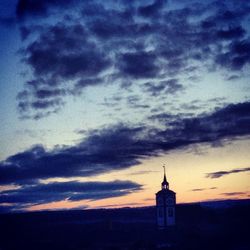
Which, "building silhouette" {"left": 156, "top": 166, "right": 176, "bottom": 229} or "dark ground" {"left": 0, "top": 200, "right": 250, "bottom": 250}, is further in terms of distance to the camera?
"building silhouette" {"left": 156, "top": 166, "right": 176, "bottom": 229}

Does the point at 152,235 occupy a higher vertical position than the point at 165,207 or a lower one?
lower

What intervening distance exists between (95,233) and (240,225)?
64.1 ft

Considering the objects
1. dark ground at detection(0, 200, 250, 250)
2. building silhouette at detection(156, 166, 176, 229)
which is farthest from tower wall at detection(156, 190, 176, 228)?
dark ground at detection(0, 200, 250, 250)

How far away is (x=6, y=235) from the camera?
5441 centimetres

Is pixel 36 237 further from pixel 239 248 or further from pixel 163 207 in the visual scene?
pixel 239 248

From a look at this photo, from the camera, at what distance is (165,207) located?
55.4 meters

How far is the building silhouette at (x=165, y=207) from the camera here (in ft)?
180

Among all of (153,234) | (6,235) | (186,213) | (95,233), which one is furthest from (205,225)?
(6,235)

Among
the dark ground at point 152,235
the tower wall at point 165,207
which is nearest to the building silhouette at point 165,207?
the tower wall at point 165,207

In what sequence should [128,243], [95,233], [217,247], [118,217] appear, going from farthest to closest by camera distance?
[118,217] < [95,233] < [128,243] < [217,247]

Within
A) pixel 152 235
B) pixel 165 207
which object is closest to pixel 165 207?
pixel 165 207

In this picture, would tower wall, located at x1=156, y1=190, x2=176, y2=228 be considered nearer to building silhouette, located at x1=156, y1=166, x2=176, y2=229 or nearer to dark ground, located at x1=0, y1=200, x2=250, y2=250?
building silhouette, located at x1=156, y1=166, x2=176, y2=229

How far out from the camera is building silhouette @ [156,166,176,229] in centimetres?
5475

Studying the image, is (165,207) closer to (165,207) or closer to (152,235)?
(165,207)
